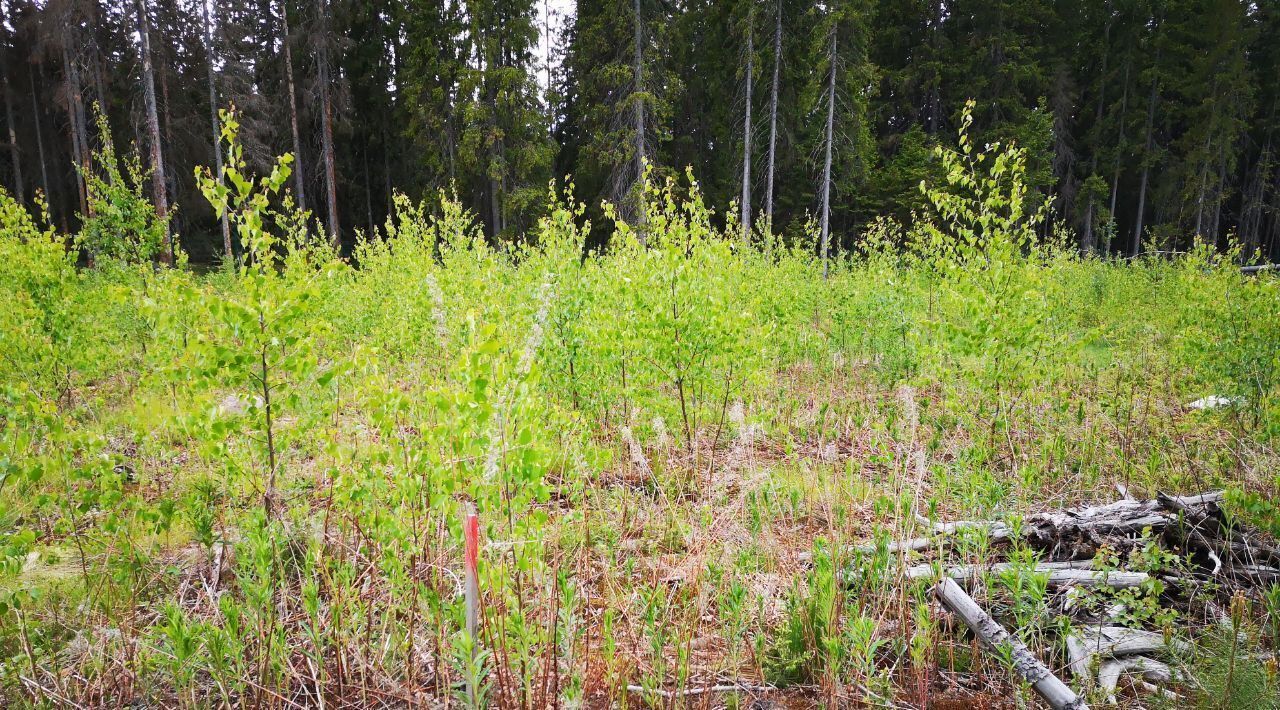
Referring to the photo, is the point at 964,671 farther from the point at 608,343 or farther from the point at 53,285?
the point at 53,285

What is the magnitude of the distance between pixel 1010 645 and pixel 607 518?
2284 mm

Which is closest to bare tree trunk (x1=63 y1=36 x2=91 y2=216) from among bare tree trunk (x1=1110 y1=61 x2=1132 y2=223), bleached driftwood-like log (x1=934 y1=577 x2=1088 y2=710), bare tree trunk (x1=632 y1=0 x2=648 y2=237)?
bare tree trunk (x1=632 y1=0 x2=648 y2=237)

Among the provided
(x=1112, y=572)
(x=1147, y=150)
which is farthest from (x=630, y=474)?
(x=1147, y=150)

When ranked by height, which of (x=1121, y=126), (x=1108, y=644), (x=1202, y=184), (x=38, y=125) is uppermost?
(x=1121, y=126)

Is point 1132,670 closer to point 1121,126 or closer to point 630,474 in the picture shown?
point 630,474

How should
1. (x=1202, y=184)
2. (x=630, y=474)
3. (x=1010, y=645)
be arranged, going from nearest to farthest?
(x=1010, y=645) → (x=630, y=474) → (x=1202, y=184)

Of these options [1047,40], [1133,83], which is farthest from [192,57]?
[1133,83]

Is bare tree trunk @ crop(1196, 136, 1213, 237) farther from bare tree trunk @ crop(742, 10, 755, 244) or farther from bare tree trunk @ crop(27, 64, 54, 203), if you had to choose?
bare tree trunk @ crop(27, 64, 54, 203)

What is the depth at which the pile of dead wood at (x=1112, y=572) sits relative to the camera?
7.62 feet

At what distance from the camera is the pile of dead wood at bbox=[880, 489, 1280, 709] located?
2.32 m

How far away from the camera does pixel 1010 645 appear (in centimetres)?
224

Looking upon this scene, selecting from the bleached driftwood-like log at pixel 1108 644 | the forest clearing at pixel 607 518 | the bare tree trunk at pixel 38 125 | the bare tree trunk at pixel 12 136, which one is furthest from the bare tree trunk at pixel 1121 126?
the bare tree trunk at pixel 38 125

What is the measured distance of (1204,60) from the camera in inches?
985

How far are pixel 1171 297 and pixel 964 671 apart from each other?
12.5 metres
